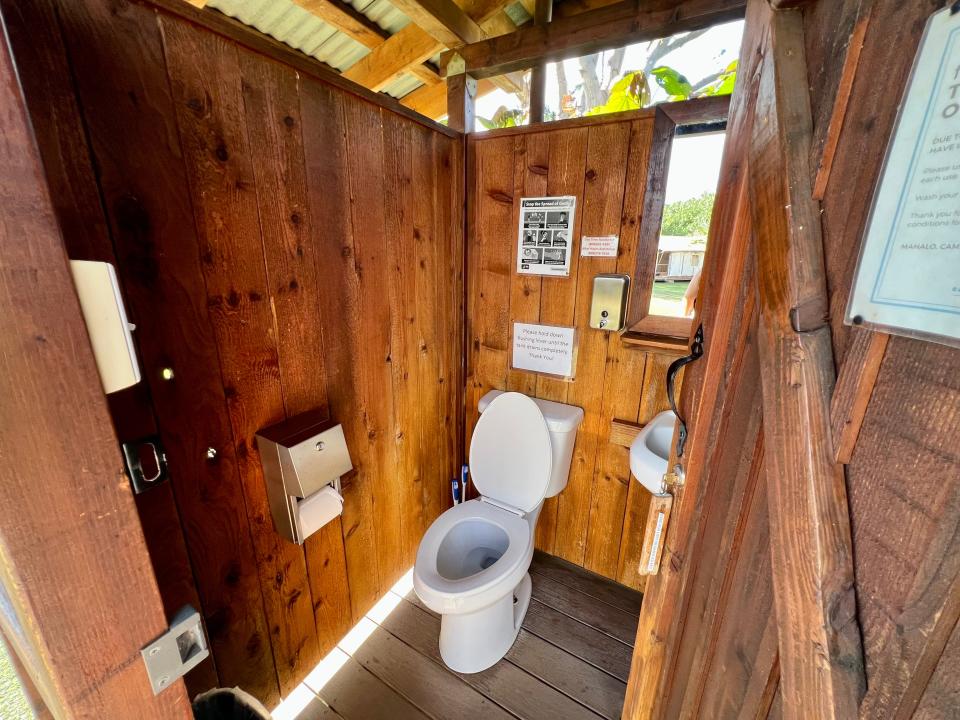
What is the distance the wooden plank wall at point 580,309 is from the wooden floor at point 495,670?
0.24 meters

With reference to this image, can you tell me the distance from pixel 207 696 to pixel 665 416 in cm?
154

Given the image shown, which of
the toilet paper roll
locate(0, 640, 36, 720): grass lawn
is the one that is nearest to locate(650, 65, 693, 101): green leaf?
the toilet paper roll

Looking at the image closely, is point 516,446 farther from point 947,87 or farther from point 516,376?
point 947,87

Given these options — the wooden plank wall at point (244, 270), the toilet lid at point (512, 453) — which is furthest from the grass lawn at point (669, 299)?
the wooden plank wall at point (244, 270)

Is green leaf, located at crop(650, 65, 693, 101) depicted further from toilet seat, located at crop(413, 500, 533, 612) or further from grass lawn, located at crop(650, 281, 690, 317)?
toilet seat, located at crop(413, 500, 533, 612)

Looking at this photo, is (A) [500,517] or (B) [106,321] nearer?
(B) [106,321]

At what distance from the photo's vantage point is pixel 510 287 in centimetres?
155

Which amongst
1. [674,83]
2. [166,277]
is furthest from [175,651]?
[674,83]

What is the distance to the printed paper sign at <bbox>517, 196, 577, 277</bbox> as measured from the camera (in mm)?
1388

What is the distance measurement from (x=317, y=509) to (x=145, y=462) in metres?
0.42

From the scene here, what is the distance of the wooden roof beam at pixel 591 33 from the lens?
3.42 ft

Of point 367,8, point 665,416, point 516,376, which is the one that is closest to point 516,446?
point 516,376

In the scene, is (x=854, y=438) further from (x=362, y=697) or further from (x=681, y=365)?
(x=362, y=697)

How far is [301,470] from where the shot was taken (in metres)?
0.96
